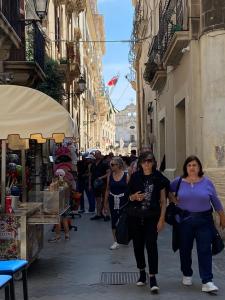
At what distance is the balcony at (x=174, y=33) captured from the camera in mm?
13242

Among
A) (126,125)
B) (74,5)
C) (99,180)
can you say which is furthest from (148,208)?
(126,125)

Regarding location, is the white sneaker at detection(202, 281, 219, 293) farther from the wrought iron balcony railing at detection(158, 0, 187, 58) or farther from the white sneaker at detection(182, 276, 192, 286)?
the wrought iron balcony railing at detection(158, 0, 187, 58)

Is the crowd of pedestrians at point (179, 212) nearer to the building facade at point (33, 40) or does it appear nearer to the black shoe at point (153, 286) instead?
the black shoe at point (153, 286)

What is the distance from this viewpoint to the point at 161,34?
714 inches

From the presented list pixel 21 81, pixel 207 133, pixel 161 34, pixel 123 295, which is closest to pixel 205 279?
pixel 123 295

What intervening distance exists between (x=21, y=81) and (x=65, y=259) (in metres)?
8.08

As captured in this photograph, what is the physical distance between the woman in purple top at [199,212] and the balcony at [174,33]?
635 centimetres

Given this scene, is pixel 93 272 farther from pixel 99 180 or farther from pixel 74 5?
pixel 74 5

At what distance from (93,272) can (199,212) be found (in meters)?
2.05

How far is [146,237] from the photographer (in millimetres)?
7324

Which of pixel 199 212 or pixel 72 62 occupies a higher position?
pixel 72 62

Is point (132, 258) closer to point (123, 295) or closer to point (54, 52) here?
point (123, 295)

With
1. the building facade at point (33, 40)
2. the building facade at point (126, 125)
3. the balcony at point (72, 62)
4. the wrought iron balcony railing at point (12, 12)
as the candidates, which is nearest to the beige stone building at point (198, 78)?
the building facade at point (33, 40)

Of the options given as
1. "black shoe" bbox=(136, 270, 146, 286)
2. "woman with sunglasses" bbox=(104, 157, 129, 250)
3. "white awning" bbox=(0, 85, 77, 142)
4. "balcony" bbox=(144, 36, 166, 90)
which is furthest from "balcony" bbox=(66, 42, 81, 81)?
"black shoe" bbox=(136, 270, 146, 286)
